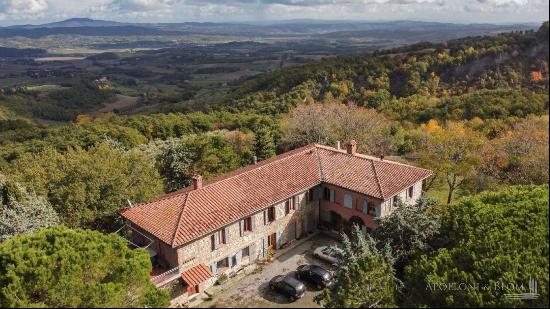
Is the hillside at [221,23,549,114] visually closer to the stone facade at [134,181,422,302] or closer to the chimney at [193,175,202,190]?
the stone facade at [134,181,422,302]

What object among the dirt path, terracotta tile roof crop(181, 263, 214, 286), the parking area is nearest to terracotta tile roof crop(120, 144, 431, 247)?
terracotta tile roof crop(181, 263, 214, 286)

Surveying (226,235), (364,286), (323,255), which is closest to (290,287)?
(323,255)

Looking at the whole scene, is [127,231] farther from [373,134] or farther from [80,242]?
[373,134]

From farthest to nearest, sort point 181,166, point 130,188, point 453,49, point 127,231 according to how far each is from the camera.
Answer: point 453,49 < point 181,166 < point 130,188 < point 127,231

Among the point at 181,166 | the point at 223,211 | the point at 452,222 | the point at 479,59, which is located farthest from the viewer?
the point at 479,59

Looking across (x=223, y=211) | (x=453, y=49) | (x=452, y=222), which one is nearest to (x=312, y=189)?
(x=223, y=211)

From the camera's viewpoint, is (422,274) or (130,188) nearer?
(422,274)

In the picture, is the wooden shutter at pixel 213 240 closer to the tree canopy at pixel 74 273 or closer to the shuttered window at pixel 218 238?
the shuttered window at pixel 218 238

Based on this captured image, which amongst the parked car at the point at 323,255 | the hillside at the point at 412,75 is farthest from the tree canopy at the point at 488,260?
the hillside at the point at 412,75
